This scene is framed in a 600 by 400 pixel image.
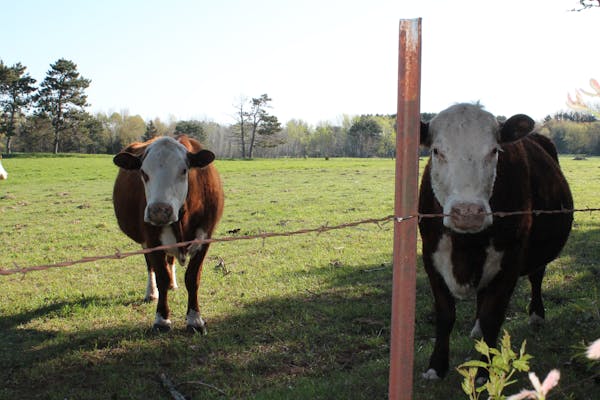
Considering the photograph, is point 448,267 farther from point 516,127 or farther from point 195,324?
point 195,324

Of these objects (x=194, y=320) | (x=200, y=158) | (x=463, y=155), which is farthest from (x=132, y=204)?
(x=463, y=155)

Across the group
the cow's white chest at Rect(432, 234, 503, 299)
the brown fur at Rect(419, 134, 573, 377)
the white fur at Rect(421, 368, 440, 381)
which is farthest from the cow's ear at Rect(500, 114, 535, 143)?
the white fur at Rect(421, 368, 440, 381)

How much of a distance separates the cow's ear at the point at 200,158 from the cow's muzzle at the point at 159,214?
75 centimetres

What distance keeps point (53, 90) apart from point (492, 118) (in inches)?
2546

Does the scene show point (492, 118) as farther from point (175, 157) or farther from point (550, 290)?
point (550, 290)

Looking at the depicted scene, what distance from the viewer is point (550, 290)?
641 cm

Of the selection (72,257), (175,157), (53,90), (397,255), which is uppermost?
(53,90)

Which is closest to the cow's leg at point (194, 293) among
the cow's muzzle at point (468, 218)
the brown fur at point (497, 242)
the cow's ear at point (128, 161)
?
the cow's ear at point (128, 161)

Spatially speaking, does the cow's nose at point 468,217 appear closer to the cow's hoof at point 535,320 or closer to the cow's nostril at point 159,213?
the cow's hoof at point 535,320

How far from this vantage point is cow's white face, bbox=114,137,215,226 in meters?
4.95

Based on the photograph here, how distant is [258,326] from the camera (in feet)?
18.2

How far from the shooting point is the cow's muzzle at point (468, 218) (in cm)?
313

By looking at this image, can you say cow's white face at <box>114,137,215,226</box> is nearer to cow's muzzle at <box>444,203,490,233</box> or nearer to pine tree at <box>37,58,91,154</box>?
cow's muzzle at <box>444,203,490,233</box>

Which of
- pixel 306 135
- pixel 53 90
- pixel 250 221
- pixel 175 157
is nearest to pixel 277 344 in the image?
pixel 175 157
